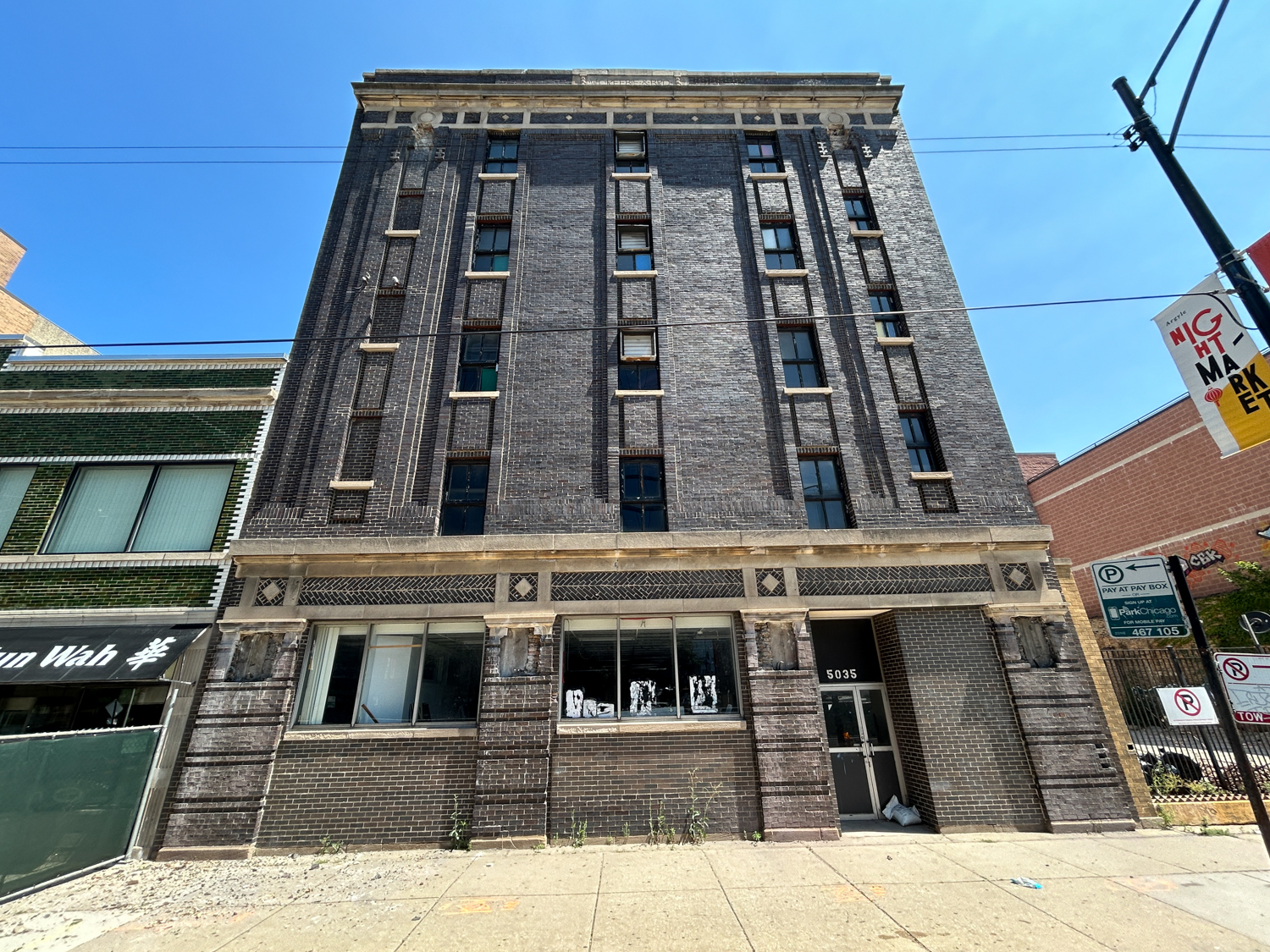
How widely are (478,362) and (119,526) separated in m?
8.55

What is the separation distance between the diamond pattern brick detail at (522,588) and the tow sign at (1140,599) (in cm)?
909

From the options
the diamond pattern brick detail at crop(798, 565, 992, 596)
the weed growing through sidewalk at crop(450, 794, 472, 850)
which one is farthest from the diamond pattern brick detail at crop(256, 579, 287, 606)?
the diamond pattern brick detail at crop(798, 565, 992, 596)

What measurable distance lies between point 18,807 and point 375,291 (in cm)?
1188

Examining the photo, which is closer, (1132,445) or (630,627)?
(630,627)

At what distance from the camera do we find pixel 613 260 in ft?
49.4

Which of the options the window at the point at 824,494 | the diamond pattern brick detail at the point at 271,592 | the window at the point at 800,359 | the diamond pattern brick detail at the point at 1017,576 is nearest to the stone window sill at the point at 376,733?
the diamond pattern brick detail at the point at 271,592

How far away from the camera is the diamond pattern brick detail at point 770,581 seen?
11250 mm

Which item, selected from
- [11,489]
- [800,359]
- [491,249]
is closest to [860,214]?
[800,359]

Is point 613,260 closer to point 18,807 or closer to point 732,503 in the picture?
point 732,503

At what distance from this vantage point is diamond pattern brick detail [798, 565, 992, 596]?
11297 mm

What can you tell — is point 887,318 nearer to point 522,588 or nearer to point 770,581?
point 770,581

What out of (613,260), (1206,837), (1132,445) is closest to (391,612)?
(613,260)

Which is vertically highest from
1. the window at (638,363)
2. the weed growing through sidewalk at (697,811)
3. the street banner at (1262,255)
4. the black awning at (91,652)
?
the window at (638,363)

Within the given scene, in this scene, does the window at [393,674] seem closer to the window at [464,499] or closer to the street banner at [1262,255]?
the window at [464,499]
